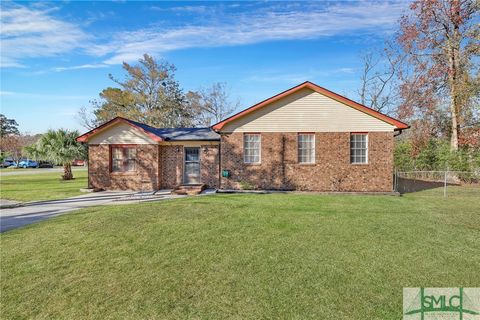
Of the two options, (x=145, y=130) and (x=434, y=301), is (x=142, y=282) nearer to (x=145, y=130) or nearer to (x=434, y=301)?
(x=434, y=301)

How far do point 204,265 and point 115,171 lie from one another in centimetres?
1304

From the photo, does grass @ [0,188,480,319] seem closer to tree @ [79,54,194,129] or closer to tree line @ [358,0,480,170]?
tree line @ [358,0,480,170]

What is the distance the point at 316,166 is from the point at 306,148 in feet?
3.53

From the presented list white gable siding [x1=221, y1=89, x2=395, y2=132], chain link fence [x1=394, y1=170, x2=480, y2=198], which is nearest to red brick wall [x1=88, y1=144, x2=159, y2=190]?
white gable siding [x1=221, y1=89, x2=395, y2=132]

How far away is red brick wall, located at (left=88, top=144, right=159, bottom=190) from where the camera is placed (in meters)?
15.8

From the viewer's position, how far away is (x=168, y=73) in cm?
3856

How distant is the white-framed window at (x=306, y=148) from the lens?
14281 millimetres

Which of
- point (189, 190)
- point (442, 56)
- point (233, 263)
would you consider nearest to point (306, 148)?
point (189, 190)

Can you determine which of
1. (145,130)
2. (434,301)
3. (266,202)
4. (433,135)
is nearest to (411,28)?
(433,135)

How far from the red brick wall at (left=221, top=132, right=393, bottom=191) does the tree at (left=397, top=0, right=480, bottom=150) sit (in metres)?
11.3

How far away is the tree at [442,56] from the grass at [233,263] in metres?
15.5

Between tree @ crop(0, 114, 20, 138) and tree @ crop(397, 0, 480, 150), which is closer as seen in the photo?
tree @ crop(397, 0, 480, 150)

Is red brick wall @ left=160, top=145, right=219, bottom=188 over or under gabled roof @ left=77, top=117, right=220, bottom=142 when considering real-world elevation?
under

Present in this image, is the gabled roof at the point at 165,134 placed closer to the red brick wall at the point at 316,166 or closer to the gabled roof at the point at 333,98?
the red brick wall at the point at 316,166
